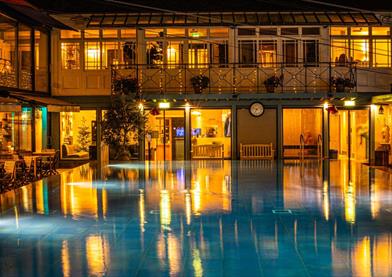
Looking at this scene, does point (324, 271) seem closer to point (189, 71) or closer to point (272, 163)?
point (272, 163)

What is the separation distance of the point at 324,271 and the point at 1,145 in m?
18.2

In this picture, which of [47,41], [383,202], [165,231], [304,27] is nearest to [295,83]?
[304,27]

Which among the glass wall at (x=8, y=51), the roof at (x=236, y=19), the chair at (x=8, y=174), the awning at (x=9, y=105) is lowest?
the chair at (x=8, y=174)

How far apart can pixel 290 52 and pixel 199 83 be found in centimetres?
449

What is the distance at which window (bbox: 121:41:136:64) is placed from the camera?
28681 millimetres

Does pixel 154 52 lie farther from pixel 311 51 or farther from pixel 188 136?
pixel 311 51

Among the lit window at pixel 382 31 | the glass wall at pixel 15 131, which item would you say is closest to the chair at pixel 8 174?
the glass wall at pixel 15 131

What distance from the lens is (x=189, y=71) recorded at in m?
28.4

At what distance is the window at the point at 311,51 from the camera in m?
28.5

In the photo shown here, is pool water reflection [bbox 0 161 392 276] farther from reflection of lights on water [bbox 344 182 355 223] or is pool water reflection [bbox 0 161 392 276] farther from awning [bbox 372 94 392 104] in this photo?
awning [bbox 372 94 392 104]

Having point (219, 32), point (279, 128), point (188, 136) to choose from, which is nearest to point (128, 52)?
point (219, 32)

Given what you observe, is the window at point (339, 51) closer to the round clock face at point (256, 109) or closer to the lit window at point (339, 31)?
the lit window at point (339, 31)

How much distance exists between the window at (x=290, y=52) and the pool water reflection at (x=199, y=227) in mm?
10007

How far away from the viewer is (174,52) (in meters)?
28.9
